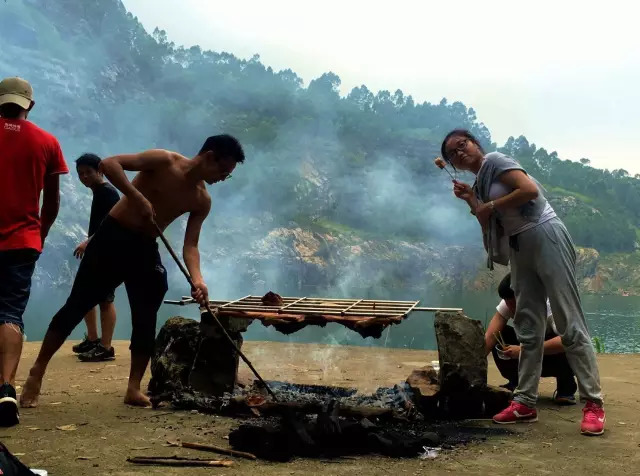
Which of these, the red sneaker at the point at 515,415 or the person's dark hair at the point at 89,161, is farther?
the person's dark hair at the point at 89,161

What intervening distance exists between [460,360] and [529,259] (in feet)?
2.80

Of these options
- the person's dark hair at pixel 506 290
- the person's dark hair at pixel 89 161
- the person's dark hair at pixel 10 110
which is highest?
the person's dark hair at pixel 89 161

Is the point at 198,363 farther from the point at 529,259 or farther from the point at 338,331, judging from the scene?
the point at 338,331

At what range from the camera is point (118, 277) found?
164 inches

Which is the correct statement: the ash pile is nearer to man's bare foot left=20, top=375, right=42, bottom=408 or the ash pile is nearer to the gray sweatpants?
the gray sweatpants

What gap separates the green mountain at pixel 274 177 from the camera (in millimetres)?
51375

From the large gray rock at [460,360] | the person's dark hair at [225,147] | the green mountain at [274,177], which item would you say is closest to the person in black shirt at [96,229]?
the person's dark hair at [225,147]

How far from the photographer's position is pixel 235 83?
274 feet

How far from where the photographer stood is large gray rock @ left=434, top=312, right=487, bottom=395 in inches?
159

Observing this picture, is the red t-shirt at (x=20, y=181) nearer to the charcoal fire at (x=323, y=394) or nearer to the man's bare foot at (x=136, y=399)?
the man's bare foot at (x=136, y=399)

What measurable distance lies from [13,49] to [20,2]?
428 inches

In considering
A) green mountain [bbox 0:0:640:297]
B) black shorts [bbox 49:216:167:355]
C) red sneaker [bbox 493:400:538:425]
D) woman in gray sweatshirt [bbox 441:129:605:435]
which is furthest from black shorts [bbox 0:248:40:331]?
green mountain [bbox 0:0:640:297]

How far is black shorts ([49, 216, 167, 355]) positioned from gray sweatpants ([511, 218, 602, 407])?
8.39 feet

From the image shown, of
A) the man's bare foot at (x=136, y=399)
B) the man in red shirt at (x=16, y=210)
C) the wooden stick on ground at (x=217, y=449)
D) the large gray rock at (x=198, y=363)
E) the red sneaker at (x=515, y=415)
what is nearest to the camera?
the wooden stick on ground at (x=217, y=449)
